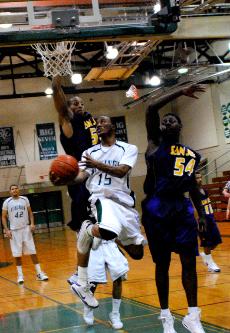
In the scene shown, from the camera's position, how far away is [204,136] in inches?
972

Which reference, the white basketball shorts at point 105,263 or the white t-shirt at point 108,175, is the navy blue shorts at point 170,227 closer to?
the white t-shirt at point 108,175

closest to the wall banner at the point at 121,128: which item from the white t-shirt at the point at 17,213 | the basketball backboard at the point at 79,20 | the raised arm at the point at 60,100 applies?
the white t-shirt at the point at 17,213

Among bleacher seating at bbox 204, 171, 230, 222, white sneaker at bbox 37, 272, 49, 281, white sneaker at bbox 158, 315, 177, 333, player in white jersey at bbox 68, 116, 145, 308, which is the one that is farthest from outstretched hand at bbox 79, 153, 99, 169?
bleacher seating at bbox 204, 171, 230, 222

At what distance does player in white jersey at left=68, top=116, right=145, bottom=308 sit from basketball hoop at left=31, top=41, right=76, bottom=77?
18.6 feet

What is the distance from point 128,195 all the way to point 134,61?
45.6 feet

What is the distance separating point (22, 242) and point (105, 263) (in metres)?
4.45

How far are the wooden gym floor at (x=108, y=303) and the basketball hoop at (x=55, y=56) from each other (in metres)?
4.16

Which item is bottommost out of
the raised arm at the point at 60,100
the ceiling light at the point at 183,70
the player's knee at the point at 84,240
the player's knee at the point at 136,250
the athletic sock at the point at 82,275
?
the athletic sock at the point at 82,275

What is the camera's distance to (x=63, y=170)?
15.5 feet

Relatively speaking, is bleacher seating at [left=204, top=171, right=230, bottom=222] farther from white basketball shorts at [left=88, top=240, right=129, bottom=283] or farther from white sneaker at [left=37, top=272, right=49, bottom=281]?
white basketball shorts at [left=88, top=240, right=129, bottom=283]

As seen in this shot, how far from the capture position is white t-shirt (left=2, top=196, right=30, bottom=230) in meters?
9.62

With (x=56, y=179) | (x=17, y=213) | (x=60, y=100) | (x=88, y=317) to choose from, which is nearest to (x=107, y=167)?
(x=56, y=179)

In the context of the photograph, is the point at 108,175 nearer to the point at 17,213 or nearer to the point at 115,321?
the point at 115,321

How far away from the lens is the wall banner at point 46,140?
25.9 metres
